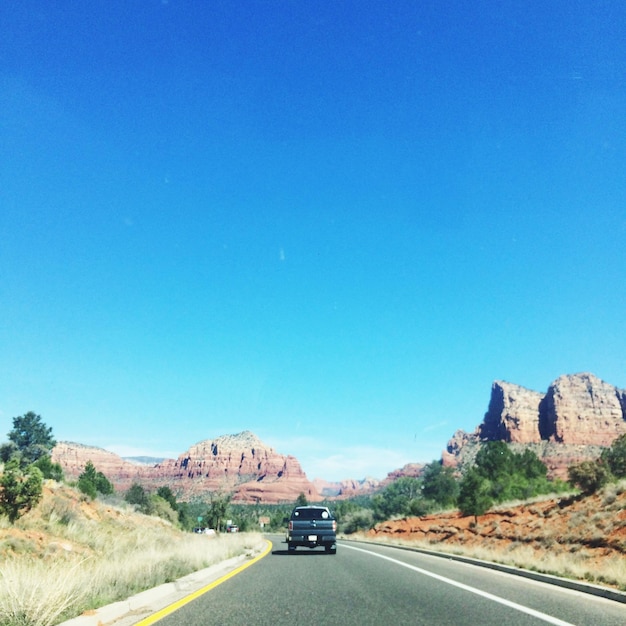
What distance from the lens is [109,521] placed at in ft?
121

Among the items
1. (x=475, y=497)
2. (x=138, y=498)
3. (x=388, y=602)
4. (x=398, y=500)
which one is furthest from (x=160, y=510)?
(x=388, y=602)

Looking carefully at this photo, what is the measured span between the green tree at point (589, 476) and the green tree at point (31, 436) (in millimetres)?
84786

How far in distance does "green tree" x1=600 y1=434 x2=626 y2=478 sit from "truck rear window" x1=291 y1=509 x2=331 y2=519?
1901cm

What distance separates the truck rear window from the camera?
24.6 meters

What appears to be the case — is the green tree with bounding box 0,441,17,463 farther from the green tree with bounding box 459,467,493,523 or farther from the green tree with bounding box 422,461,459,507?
the green tree with bounding box 459,467,493,523

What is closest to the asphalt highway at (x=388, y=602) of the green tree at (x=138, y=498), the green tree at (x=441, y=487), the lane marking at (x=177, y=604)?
the lane marking at (x=177, y=604)

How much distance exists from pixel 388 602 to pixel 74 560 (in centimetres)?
544

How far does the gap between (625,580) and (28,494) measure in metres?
23.2

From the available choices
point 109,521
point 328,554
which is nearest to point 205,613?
point 328,554

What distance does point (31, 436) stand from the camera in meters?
98.1

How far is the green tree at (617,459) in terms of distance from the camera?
115ft

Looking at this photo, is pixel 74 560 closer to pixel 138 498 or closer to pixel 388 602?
pixel 388 602

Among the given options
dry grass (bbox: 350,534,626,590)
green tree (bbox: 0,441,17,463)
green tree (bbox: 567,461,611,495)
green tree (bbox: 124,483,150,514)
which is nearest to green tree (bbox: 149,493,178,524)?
green tree (bbox: 124,483,150,514)

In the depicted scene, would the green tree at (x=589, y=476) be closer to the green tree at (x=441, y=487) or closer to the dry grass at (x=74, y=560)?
the dry grass at (x=74, y=560)
